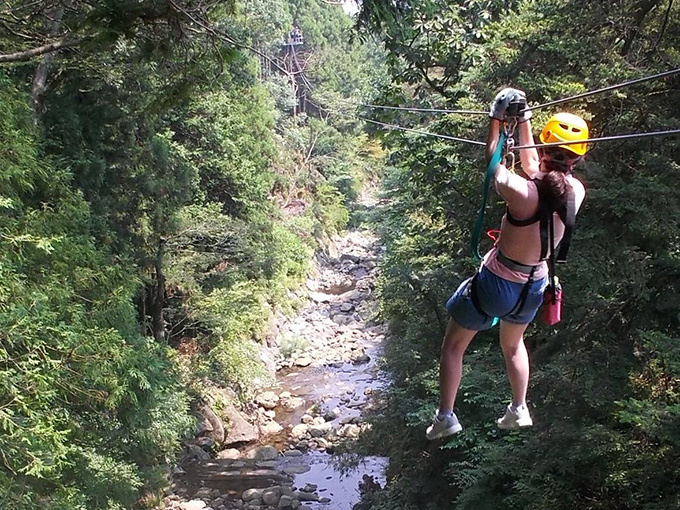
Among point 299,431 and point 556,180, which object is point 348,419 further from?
point 556,180

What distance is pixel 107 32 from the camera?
298 cm

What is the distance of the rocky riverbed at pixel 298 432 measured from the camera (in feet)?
29.5

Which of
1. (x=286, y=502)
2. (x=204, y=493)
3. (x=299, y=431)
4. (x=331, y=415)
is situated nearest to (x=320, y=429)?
(x=299, y=431)

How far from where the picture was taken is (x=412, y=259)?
31.5 feet

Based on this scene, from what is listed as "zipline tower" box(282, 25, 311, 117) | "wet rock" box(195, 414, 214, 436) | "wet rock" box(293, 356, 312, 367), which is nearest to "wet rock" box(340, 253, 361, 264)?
"zipline tower" box(282, 25, 311, 117)

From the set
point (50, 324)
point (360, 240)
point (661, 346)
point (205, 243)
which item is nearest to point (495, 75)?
point (661, 346)

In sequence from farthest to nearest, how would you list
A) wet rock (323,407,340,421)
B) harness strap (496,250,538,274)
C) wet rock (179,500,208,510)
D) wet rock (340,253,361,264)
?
1. wet rock (340,253,361,264)
2. wet rock (323,407,340,421)
3. wet rock (179,500,208,510)
4. harness strap (496,250,538,274)

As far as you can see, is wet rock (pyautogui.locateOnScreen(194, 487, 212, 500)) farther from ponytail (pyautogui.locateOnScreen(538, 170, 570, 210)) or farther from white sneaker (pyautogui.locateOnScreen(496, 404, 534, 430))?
ponytail (pyautogui.locateOnScreen(538, 170, 570, 210))

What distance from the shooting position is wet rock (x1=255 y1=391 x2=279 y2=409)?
12.2m

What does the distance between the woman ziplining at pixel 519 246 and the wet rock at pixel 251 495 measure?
278 inches

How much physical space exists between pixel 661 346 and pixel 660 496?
0.98 m

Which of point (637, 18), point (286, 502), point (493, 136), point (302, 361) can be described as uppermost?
point (637, 18)

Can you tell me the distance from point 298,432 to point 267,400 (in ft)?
4.69

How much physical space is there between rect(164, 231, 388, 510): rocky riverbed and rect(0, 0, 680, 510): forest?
114 cm
